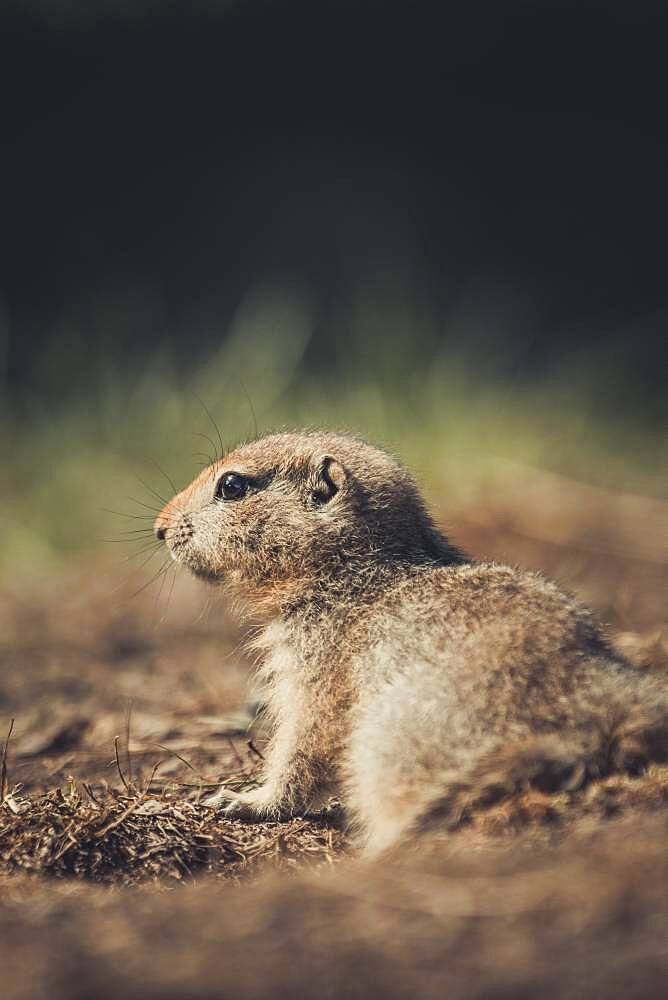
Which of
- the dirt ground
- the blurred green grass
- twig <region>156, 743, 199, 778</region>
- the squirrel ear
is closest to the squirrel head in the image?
the squirrel ear

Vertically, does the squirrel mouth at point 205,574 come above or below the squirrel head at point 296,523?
below

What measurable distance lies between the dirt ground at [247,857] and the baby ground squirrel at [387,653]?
14 centimetres

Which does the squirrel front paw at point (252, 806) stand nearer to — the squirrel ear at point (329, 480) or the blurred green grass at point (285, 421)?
the squirrel ear at point (329, 480)

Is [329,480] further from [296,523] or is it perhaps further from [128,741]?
[128,741]

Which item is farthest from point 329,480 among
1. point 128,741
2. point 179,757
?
point 128,741

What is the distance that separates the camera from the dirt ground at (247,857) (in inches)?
81.0

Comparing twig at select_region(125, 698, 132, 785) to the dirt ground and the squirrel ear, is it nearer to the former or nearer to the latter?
the dirt ground

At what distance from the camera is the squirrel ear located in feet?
13.5

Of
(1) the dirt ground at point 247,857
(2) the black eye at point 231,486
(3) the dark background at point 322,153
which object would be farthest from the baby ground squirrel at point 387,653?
(3) the dark background at point 322,153

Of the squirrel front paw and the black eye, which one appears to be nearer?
the squirrel front paw

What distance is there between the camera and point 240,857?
3443 mm

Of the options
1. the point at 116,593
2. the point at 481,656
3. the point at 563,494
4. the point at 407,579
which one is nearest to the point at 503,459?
the point at 563,494

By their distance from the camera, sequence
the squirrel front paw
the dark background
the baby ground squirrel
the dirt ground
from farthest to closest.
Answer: the dark background < the squirrel front paw < the baby ground squirrel < the dirt ground

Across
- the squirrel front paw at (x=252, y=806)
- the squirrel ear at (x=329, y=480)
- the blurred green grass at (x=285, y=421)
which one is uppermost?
the blurred green grass at (x=285, y=421)
